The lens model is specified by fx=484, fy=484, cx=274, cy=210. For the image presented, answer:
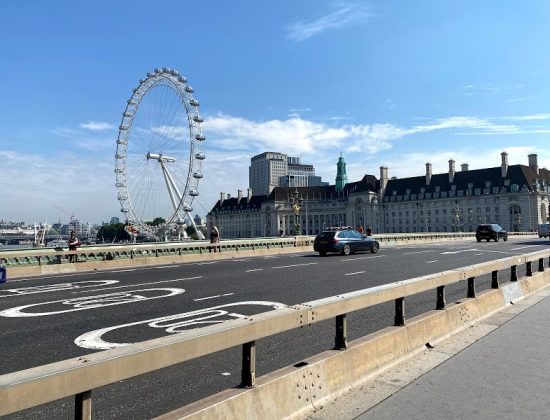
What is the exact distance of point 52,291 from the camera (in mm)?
13711

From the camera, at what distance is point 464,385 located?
5.46 metres

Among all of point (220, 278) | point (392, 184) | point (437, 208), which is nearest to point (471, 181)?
point (437, 208)

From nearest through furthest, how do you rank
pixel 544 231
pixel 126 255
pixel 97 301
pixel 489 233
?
pixel 97 301
pixel 126 255
pixel 489 233
pixel 544 231

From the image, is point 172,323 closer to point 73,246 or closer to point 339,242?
point 73,246

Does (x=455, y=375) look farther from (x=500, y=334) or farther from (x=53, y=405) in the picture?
(x=53, y=405)

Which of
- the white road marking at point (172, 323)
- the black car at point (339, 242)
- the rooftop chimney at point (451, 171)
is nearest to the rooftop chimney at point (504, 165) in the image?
the rooftop chimney at point (451, 171)

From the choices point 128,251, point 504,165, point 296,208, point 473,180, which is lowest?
point 128,251

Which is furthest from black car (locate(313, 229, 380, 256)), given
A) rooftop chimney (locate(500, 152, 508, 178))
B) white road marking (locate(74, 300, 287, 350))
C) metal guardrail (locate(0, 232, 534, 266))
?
rooftop chimney (locate(500, 152, 508, 178))

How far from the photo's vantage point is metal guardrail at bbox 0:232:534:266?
2198 centimetres

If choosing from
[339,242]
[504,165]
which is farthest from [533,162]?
[339,242]

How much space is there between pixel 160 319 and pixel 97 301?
10.5ft

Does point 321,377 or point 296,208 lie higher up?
point 296,208

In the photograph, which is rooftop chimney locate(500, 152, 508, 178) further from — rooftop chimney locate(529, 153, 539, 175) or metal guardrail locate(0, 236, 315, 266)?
metal guardrail locate(0, 236, 315, 266)

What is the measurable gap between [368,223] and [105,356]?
194m
